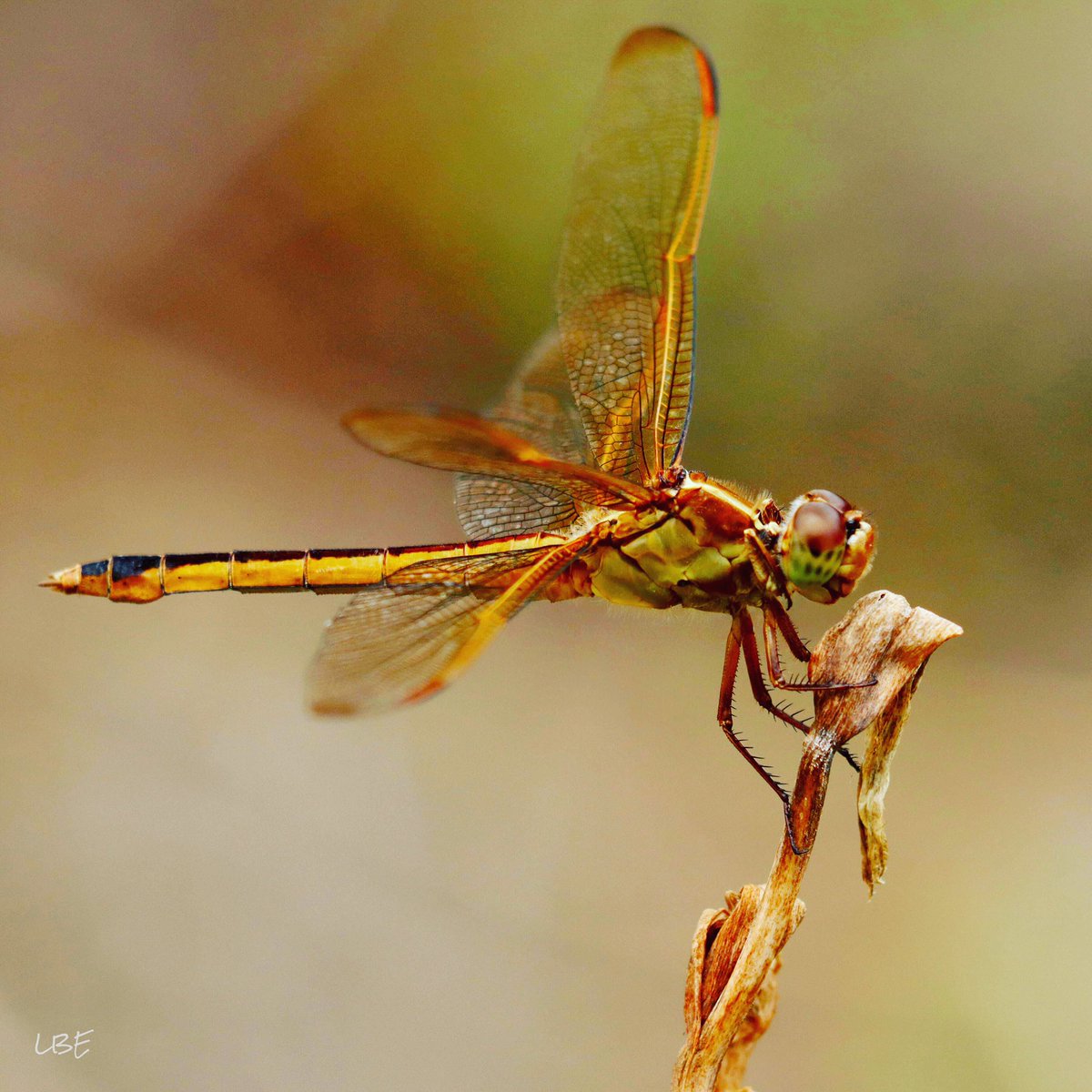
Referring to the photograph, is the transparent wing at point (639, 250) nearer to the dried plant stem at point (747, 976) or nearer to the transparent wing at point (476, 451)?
the transparent wing at point (476, 451)

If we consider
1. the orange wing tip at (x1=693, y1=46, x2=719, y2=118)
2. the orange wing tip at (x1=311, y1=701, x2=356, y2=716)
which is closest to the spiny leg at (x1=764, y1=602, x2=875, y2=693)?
the orange wing tip at (x1=311, y1=701, x2=356, y2=716)

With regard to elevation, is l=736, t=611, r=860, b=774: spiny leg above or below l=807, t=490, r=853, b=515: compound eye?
below

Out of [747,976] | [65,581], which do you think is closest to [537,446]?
[65,581]

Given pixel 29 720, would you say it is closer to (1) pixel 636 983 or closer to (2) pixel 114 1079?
(2) pixel 114 1079

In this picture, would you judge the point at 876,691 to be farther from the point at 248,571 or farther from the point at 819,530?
the point at 248,571

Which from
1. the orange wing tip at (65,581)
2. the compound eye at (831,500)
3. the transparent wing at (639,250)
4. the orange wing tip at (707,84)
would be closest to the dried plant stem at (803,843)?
the compound eye at (831,500)
